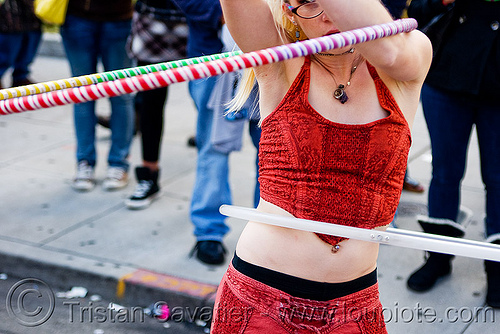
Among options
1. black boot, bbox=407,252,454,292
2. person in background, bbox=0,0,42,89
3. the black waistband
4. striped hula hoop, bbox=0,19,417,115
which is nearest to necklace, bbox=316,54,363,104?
striped hula hoop, bbox=0,19,417,115

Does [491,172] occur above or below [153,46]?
below

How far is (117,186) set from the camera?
17.2ft

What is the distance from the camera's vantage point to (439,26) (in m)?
3.28

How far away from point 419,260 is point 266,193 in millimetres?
2417

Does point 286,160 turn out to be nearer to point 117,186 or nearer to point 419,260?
point 419,260

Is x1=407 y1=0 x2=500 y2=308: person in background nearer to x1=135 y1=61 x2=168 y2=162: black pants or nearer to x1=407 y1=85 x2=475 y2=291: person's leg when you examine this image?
x1=407 y1=85 x2=475 y2=291: person's leg

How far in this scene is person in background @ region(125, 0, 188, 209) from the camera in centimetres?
456

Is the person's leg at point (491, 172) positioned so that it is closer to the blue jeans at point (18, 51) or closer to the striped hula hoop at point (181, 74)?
the striped hula hoop at point (181, 74)

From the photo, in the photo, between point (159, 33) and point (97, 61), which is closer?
point (159, 33)

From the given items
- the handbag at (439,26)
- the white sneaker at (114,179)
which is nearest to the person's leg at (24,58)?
the white sneaker at (114,179)

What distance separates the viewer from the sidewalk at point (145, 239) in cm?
358

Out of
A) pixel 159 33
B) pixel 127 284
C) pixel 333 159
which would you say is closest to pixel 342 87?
pixel 333 159

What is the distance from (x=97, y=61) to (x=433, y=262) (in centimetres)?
309

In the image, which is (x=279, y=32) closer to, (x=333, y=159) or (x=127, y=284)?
(x=333, y=159)
